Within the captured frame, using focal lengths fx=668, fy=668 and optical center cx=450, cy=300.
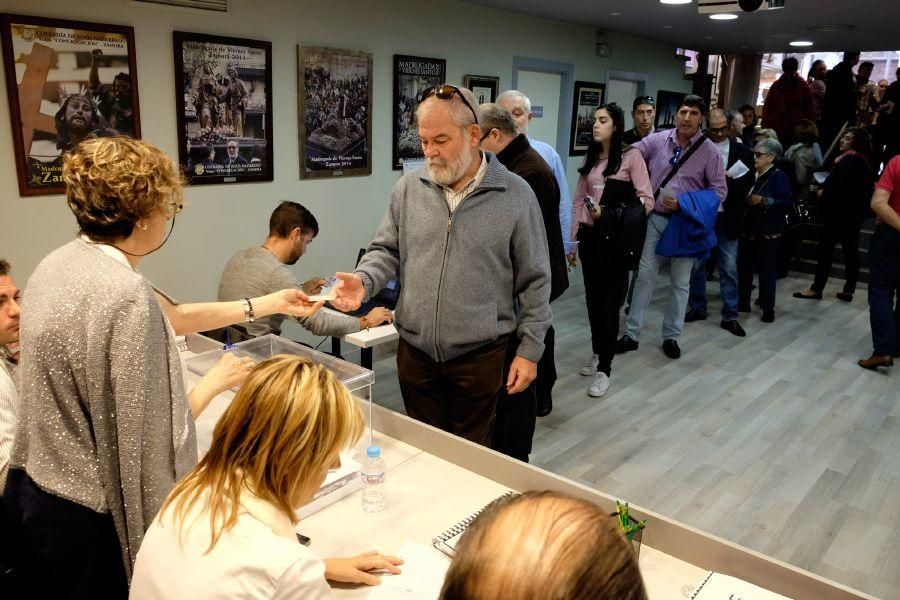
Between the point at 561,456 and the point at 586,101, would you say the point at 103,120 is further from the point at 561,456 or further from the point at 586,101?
the point at 586,101

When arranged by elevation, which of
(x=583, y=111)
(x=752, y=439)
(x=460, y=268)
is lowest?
(x=752, y=439)

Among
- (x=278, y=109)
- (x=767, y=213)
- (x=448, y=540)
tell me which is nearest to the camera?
(x=448, y=540)

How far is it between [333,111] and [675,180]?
97.1 inches

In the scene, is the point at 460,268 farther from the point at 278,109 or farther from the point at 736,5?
the point at 736,5

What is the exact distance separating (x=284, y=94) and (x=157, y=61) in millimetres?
807

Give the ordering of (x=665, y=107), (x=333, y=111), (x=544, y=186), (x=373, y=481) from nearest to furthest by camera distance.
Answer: (x=373, y=481)
(x=544, y=186)
(x=333, y=111)
(x=665, y=107)

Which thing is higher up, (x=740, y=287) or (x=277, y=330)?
(x=277, y=330)

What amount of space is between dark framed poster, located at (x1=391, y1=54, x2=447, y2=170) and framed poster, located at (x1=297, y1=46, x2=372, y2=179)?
0.27 m

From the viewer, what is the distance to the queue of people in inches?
40.4

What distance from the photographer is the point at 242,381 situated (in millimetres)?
1561

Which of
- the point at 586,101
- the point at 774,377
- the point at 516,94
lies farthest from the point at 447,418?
the point at 586,101

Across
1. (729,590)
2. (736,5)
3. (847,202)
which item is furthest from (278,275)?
(847,202)

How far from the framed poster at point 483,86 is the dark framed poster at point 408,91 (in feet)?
1.04

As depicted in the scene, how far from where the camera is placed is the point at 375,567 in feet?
4.47
